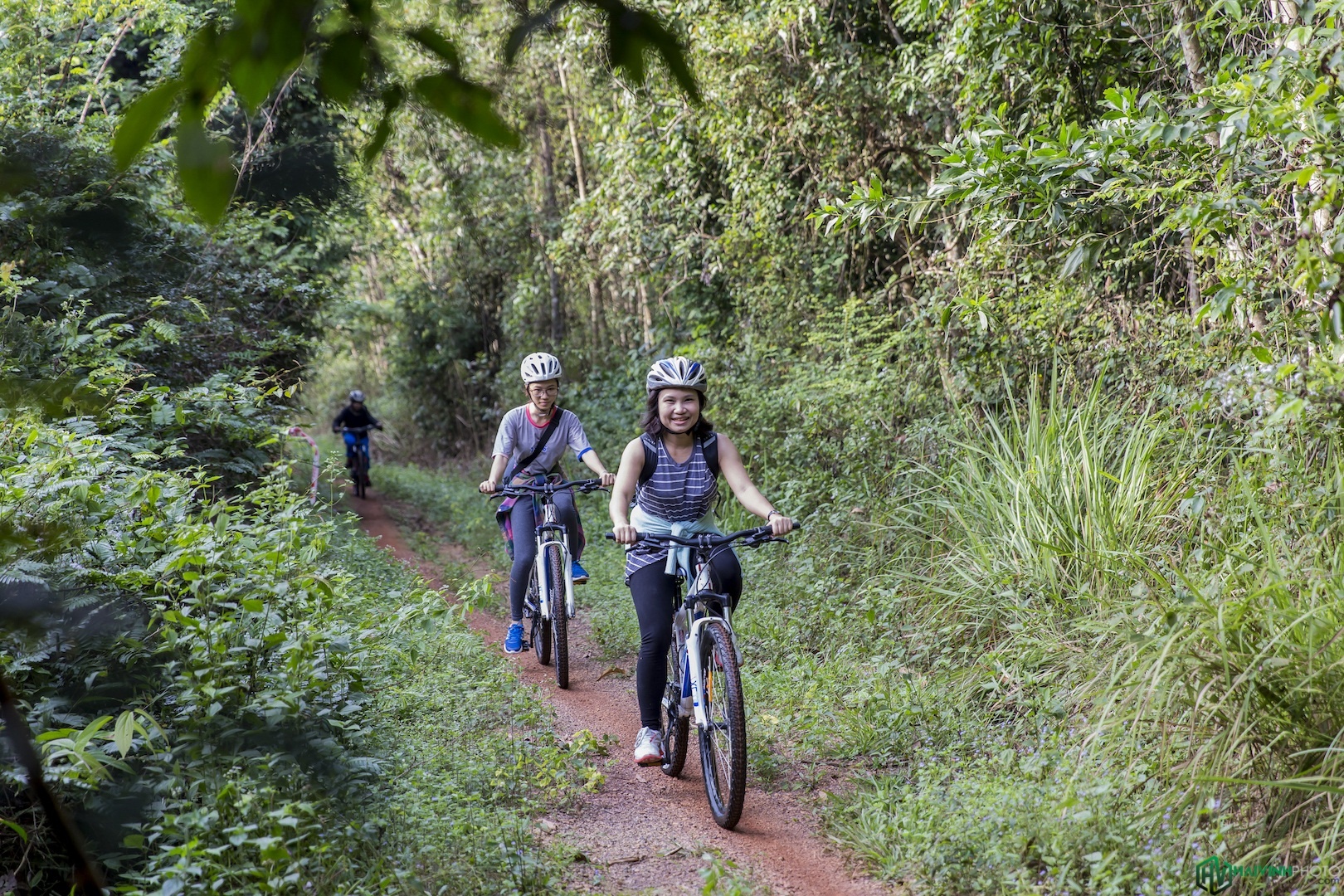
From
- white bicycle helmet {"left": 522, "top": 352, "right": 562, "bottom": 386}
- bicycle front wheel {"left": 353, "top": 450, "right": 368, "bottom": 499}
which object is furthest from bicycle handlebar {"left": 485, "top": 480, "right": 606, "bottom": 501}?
bicycle front wheel {"left": 353, "top": 450, "right": 368, "bottom": 499}

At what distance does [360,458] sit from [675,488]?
12123mm

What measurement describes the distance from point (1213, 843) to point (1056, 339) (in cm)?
411

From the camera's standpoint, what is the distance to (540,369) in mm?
6988

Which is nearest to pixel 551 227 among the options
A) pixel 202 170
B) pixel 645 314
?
pixel 645 314

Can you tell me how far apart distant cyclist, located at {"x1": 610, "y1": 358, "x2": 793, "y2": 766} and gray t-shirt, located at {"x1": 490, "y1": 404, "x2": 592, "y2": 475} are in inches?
86.8

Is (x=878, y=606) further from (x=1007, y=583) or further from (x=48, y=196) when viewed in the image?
(x=48, y=196)

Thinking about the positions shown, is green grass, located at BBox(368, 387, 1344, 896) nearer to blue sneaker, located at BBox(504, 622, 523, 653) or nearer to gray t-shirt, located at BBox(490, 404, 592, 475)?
blue sneaker, located at BBox(504, 622, 523, 653)

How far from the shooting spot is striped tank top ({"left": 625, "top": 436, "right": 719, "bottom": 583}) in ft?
15.8

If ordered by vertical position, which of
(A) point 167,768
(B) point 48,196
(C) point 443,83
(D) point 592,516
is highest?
(C) point 443,83

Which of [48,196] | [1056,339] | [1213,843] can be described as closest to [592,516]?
[1056,339]

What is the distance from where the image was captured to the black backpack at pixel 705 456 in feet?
15.8

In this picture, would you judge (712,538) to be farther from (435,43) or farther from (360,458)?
(360,458)

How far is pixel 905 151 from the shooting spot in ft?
32.0

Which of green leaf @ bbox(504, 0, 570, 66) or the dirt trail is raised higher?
green leaf @ bbox(504, 0, 570, 66)
